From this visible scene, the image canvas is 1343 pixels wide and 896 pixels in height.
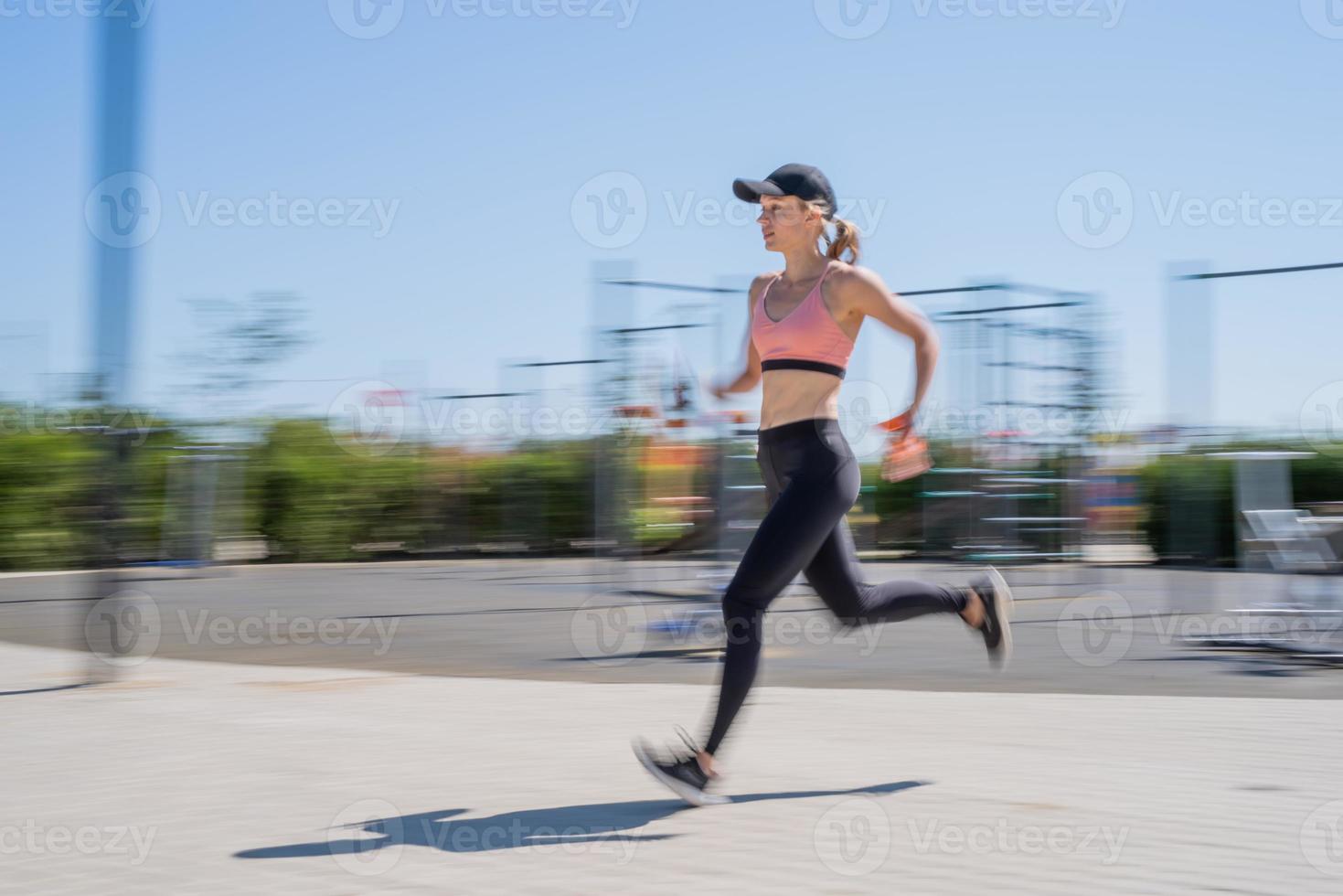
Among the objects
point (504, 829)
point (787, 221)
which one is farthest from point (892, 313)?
point (504, 829)

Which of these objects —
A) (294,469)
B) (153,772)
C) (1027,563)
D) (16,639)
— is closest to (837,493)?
(153,772)

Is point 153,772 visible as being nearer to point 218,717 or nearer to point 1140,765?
point 218,717

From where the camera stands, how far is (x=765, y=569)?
3.94m

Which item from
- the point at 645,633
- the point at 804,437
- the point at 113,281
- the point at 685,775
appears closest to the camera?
the point at 685,775

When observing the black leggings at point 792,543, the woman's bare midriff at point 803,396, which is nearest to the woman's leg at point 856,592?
the black leggings at point 792,543

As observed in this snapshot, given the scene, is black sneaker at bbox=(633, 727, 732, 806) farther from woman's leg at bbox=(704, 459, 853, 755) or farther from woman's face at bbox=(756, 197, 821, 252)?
woman's face at bbox=(756, 197, 821, 252)

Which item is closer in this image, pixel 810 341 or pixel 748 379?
pixel 810 341

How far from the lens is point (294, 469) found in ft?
66.6

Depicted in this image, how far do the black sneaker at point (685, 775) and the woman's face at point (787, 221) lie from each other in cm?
152

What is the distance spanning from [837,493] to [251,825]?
1826 mm

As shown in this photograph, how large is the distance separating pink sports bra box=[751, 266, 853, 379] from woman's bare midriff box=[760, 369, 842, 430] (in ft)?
0.08

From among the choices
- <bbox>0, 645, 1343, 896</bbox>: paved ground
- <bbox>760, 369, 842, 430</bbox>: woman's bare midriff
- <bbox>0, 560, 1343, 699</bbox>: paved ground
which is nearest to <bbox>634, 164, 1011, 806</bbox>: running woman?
<bbox>760, 369, 842, 430</bbox>: woman's bare midriff

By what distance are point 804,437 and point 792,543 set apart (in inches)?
12.6

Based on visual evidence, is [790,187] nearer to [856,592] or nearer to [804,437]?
[804,437]
